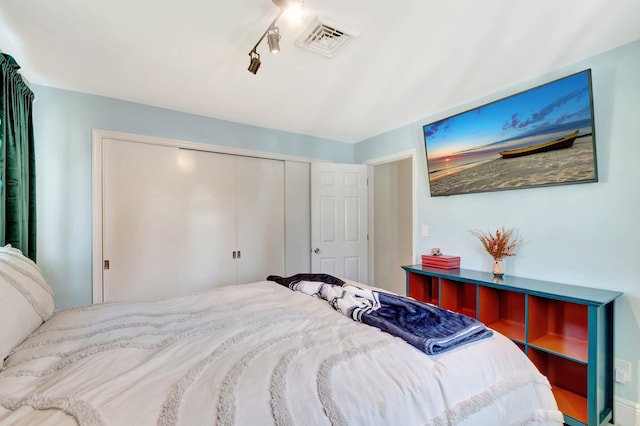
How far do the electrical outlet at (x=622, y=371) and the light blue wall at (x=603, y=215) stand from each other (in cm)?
2

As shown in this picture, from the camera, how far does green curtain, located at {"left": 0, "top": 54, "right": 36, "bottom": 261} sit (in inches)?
71.4

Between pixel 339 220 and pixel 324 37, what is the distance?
2367 mm

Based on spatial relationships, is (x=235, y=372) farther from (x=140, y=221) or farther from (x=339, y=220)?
(x=339, y=220)

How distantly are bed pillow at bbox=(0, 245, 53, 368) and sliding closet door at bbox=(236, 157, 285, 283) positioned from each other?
1987 millimetres

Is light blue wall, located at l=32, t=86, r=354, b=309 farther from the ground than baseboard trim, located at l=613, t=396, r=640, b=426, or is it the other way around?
light blue wall, located at l=32, t=86, r=354, b=309

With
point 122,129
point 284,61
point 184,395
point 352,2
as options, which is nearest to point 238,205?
point 122,129

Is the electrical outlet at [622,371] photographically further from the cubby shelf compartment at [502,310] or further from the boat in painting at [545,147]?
the boat in painting at [545,147]

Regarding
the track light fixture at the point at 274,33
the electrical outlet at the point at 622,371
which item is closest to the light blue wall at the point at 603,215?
the electrical outlet at the point at 622,371

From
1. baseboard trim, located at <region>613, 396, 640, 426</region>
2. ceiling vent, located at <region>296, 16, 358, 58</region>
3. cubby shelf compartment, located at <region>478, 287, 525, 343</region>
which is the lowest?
baseboard trim, located at <region>613, 396, 640, 426</region>

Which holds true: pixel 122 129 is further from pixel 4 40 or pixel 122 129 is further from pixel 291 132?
pixel 291 132

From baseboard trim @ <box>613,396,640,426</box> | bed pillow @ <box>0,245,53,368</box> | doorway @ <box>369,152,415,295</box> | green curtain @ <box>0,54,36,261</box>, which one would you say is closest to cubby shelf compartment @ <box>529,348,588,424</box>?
baseboard trim @ <box>613,396,640,426</box>

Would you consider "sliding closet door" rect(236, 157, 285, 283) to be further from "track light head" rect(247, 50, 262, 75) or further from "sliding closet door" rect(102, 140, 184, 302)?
"track light head" rect(247, 50, 262, 75)

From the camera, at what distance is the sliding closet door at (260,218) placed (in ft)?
11.0

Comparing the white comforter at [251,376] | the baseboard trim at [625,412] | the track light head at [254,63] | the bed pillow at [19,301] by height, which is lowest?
the baseboard trim at [625,412]
